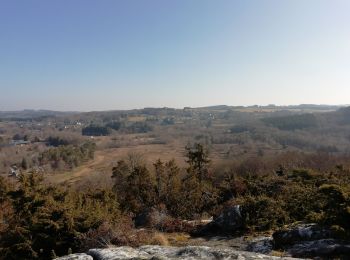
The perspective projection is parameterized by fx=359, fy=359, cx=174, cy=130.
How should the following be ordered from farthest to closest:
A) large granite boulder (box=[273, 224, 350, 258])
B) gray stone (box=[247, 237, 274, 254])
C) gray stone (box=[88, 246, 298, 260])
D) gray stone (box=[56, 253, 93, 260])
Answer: gray stone (box=[247, 237, 274, 254]), large granite boulder (box=[273, 224, 350, 258]), gray stone (box=[56, 253, 93, 260]), gray stone (box=[88, 246, 298, 260])

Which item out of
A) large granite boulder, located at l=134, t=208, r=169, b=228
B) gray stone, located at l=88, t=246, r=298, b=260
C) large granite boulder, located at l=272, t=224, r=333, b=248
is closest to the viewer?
gray stone, located at l=88, t=246, r=298, b=260

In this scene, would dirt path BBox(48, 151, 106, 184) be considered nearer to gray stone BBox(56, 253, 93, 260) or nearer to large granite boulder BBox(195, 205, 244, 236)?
large granite boulder BBox(195, 205, 244, 236)

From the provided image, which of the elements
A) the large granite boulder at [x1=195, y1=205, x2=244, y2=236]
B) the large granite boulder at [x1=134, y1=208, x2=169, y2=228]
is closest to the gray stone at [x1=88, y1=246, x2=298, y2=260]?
the large granite boulder at [x1=195, y1=205, x2=244, y2=236]

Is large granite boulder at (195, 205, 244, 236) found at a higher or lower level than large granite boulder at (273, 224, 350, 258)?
lower

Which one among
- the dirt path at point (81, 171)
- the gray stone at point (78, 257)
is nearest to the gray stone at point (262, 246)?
the gray stone at point (78, 257)

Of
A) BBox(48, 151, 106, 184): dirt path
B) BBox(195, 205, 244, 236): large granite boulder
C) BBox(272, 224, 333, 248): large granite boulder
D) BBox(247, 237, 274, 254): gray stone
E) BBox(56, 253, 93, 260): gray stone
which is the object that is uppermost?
BBox(56, 253, 93, 260): gray stone

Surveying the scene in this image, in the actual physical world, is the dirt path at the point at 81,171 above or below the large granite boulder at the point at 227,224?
below

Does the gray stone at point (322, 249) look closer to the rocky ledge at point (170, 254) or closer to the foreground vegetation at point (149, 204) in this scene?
the foreground vegetation at point (149, 204)

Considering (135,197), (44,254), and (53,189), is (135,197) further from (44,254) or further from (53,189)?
(44,254)

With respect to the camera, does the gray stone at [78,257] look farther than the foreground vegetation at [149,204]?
No

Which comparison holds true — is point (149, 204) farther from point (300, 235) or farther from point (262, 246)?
point (300, 235)

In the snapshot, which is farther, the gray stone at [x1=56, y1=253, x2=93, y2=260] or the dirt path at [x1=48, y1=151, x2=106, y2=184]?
the dirt path at [x1=48, y1=151, x2=106, y2=184]

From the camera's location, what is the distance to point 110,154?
180625 millimetres

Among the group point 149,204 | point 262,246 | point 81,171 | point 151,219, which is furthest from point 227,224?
point 81,171
